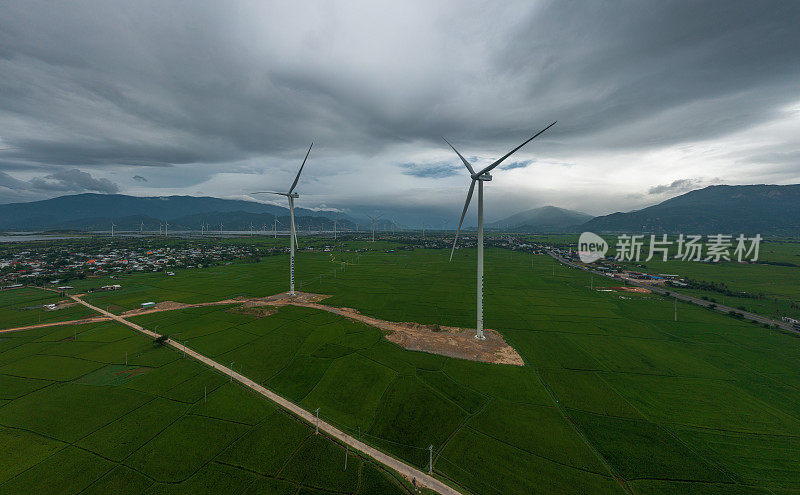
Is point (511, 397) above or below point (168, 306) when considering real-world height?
below

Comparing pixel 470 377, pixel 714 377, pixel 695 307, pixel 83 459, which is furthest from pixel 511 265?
pixel 83 459

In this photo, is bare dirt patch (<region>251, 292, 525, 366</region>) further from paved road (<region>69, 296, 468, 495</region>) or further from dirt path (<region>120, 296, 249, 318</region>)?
dirt path (<region>120, 296, 249, 318</region>)

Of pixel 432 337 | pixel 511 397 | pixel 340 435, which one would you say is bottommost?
pixel 340 435

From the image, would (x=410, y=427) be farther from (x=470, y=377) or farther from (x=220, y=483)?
(x=220, y=483)

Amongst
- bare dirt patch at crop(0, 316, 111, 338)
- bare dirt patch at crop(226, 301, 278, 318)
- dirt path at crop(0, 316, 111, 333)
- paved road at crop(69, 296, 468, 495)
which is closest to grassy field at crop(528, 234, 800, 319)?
paved road at crop(69, 296, 468, 495)

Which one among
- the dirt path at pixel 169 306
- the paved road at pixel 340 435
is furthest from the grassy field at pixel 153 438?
the dirt path at pixel 169 306

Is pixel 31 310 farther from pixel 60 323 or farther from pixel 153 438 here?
pixel 153 438

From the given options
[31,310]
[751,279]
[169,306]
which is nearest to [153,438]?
[169,306]
